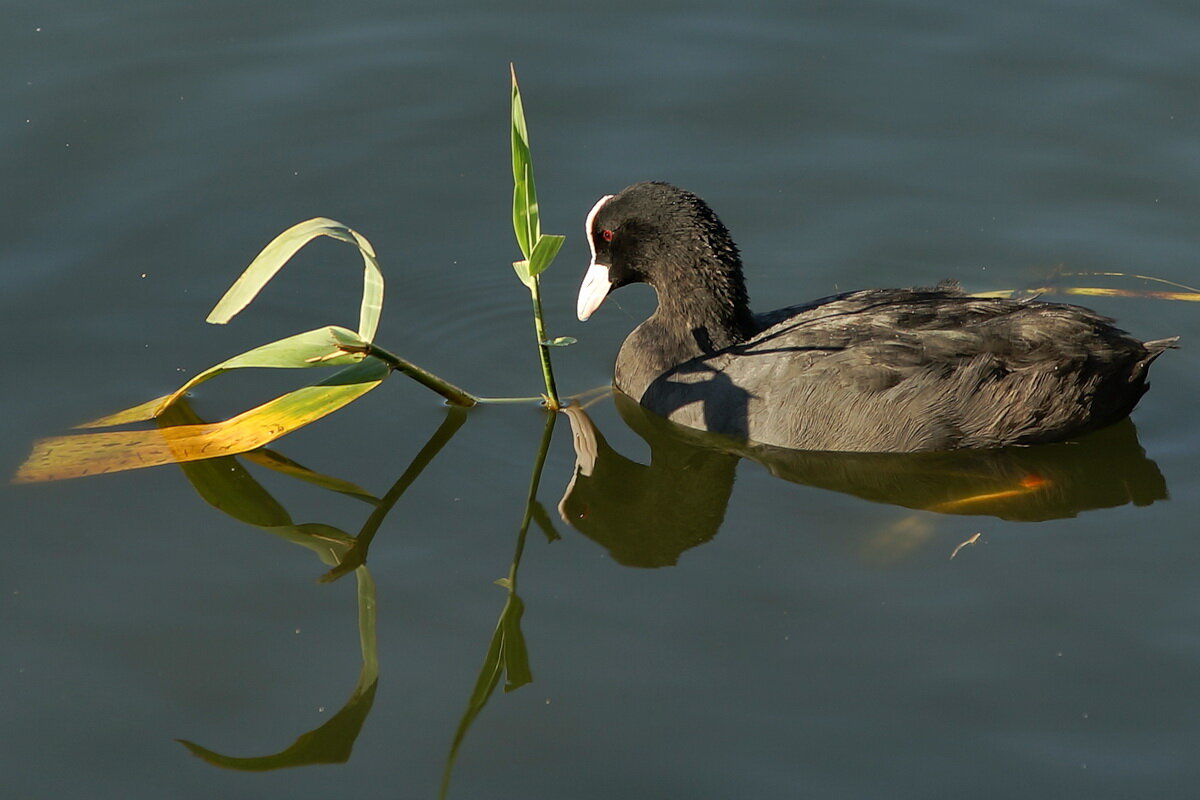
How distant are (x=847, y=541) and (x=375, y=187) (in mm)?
3551

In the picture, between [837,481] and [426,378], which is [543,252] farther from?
[837,481]

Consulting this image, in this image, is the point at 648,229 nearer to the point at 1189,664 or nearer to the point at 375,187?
the point at 375,187

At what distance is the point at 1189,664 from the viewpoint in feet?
18.2

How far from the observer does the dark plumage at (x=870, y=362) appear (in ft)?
21.9

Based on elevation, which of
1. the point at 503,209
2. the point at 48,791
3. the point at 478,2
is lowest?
the point at 48,791

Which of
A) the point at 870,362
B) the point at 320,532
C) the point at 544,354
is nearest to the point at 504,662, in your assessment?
the point at 320,532

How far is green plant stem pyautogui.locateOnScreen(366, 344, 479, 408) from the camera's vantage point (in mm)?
6477

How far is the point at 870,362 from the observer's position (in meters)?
6.73

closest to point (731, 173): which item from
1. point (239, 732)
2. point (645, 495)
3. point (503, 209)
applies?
point (503, 209)

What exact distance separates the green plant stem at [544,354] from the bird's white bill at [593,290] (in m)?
0.35

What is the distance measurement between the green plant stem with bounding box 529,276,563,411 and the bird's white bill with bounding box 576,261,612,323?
354mm

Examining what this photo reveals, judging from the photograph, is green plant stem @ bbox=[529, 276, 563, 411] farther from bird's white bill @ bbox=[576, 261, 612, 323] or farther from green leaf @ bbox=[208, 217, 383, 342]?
green leaf @ bbox=[208, 217, 383, 342]

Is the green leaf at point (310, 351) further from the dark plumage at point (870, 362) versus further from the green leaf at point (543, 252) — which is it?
the dark plumage at point (870, 362)

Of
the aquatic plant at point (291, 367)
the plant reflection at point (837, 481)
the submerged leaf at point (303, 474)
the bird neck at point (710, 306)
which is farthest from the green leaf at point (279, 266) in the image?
the bird neck at point (710, 306)
